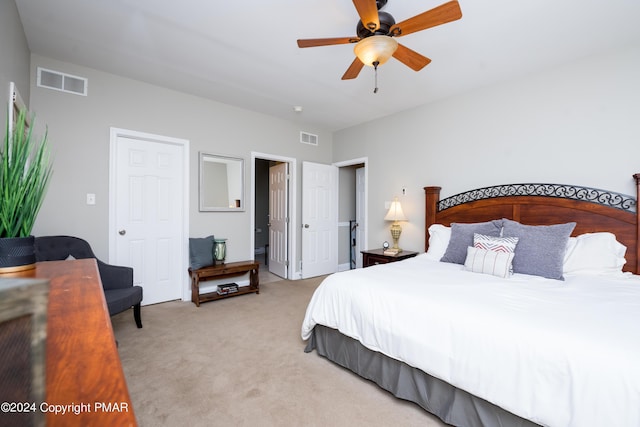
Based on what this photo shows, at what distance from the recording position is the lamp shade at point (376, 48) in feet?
6.15

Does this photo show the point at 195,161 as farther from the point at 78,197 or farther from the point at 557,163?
the point at 557,163

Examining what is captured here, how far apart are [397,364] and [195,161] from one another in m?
3.35

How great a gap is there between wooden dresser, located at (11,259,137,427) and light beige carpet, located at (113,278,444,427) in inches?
50.7

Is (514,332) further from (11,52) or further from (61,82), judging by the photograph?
(61,82)

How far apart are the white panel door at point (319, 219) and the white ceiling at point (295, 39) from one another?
1.70 metres

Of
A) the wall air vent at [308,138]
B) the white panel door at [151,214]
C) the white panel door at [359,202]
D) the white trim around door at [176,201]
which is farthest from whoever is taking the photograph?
the white panel door at [359,202]

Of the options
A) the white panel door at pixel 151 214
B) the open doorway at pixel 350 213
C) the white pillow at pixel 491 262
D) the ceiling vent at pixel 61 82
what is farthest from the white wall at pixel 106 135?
the white pillow at pixel 491 262

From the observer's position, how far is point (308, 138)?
5055 mm

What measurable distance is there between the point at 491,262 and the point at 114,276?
135 inches

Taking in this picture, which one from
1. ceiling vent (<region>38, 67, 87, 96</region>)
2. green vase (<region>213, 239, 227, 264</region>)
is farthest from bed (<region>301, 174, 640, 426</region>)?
ceiling vent (<region>38, 67, 87, 96</region>)

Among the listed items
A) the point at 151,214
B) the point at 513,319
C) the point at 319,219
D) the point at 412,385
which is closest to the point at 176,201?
the point at 151,214

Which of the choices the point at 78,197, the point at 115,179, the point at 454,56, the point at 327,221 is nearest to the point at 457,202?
the point at 454,56

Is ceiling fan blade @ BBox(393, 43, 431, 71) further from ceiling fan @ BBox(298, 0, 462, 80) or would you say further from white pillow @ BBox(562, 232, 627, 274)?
white pillow @ BBox(562, 232, 627, 274)

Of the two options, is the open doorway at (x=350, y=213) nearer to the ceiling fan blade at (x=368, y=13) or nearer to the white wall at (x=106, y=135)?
the white wall at (x=106, y=135)
